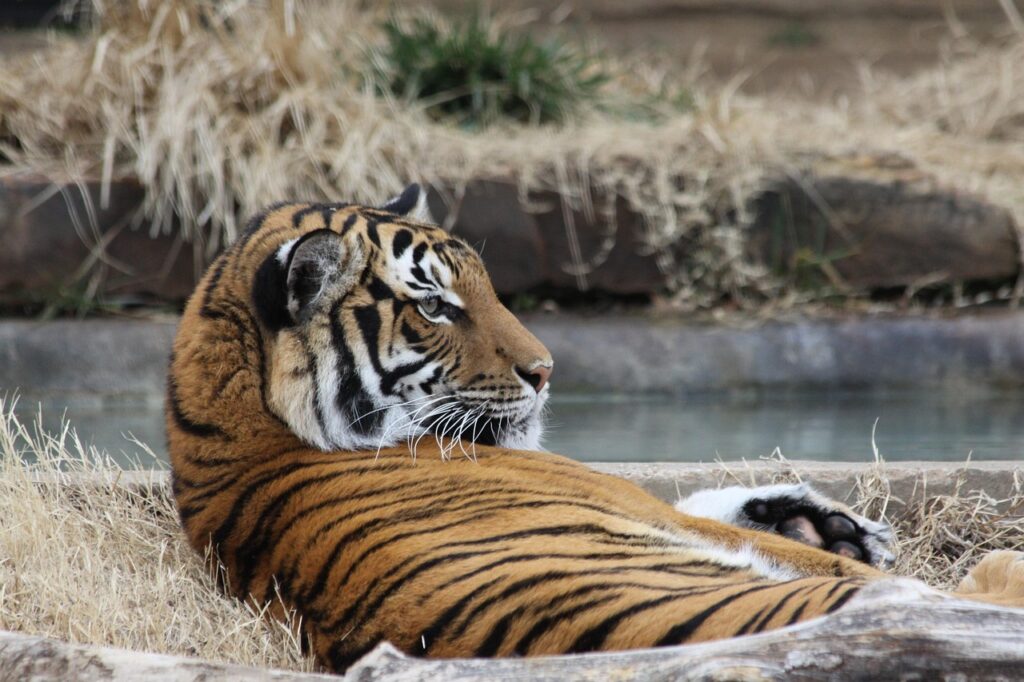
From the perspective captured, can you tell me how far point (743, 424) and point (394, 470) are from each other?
3.09 m

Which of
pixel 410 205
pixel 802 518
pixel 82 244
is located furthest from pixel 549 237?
pixel 802 518

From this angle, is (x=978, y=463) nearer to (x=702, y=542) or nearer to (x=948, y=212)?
(x=702, y=542)

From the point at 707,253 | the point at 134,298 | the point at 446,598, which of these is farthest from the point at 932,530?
the point at 134,298

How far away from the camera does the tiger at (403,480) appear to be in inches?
78.8

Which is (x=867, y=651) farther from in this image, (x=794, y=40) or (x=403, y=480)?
(x=794, y=40)

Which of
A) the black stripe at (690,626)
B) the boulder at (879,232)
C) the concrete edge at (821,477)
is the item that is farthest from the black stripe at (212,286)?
the boulder at (879,232)

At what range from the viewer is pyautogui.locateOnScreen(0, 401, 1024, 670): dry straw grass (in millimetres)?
2346

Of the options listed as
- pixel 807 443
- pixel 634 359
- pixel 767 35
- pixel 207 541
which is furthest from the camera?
pixel 767 35

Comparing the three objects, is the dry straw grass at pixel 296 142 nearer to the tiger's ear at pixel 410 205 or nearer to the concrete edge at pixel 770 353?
the concrete edge at pixel 770 353

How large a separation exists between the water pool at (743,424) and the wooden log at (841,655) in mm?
2836

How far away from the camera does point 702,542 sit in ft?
8.36

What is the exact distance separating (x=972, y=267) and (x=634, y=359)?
1897 millimetres

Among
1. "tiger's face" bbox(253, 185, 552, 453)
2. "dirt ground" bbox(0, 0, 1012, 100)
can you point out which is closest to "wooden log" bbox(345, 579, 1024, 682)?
"tiger's face" bbox(253, 185, 552, 453)

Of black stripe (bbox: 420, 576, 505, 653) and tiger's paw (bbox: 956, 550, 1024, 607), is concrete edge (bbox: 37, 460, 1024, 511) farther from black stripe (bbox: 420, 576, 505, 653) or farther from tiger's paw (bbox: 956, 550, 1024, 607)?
black stripe (bbox: 420, 576, 505, 653)
